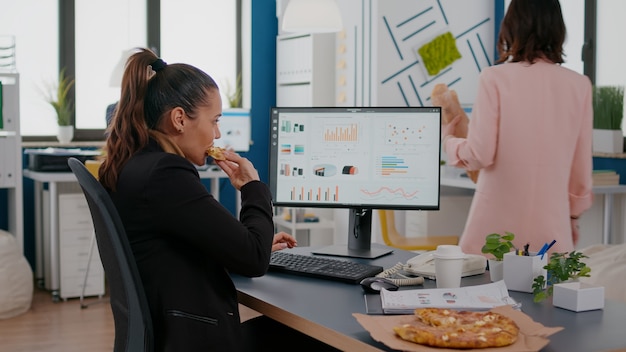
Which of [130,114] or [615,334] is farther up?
[130,114]

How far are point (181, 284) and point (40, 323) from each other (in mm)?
3107

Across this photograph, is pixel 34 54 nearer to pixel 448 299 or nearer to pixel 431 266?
pixel 431 266

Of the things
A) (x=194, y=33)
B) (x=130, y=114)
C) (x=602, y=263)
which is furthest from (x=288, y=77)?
(x=130, y=114)

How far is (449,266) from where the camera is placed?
6.50 ft

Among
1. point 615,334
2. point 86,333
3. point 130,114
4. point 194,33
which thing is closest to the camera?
point 615,334

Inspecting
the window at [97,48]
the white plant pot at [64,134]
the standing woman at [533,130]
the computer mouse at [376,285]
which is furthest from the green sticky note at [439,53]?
the computer mouse at [376,285]

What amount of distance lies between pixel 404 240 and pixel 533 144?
1795mm

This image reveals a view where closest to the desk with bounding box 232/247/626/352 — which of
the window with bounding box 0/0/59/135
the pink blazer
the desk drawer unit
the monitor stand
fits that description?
the monitor stand

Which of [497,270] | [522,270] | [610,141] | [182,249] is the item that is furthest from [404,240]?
[182,249]

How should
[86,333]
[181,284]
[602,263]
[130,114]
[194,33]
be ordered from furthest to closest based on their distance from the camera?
[194,33] < [86,333] < [602,263] < [130,114] < [181,284]

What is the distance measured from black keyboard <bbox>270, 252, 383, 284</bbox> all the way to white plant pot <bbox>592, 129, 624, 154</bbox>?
9.94ft

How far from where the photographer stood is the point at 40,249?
567 cm

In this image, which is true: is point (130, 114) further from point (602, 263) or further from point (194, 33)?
point (194, 33)

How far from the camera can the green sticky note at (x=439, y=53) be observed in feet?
18.8
